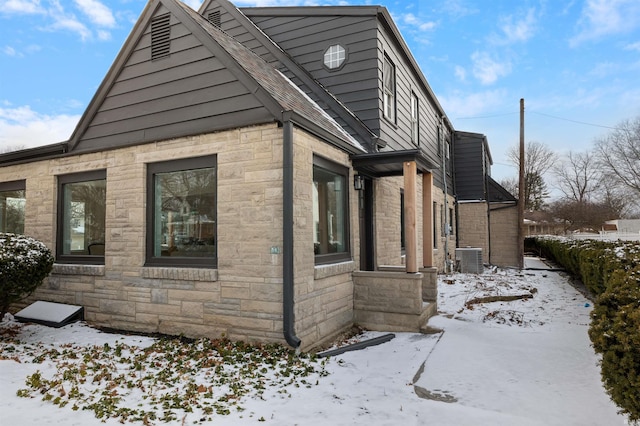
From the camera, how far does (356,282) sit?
6961 mm

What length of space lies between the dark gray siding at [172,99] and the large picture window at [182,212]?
0.57m

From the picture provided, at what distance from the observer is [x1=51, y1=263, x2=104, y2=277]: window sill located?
6.69 m

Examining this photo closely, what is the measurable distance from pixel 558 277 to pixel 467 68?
15.9m

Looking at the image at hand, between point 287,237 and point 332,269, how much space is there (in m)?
1.38

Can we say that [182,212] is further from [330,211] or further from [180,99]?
[330,211]

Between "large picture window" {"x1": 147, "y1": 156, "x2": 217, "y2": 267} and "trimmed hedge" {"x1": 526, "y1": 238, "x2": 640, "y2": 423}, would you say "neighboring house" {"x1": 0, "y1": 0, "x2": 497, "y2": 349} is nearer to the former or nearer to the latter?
"large picture window" {"x1": 147, "y1": 156, "x2": 217, "y2": 267}

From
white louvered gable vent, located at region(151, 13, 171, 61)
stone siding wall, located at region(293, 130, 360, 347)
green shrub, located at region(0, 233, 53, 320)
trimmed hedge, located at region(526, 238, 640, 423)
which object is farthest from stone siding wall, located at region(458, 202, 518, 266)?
green shrub, located at region(0, 233, 53, 320)

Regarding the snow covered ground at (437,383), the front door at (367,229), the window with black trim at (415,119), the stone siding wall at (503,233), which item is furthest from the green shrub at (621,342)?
the stone siding wall at (503,233)

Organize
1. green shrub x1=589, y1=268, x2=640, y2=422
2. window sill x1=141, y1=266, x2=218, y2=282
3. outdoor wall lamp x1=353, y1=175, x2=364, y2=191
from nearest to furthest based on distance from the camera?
1. green shrub x1=589, y1=268, x2=640, y2=422
2. window sill x1=141, y1=266, x2=218, y2=282
3. outdoor wall lamp x1=353, y1=175, x2=364, y2=191

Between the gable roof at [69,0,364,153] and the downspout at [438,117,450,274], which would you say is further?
the downspout at [438,117,450,274]

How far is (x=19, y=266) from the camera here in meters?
5.86

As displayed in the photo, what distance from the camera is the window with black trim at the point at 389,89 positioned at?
9.08 m

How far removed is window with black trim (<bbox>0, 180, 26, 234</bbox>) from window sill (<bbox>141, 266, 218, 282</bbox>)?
3.94 metres

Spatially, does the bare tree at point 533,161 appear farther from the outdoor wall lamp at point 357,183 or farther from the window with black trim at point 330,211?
the window with black trim at point 330,211
